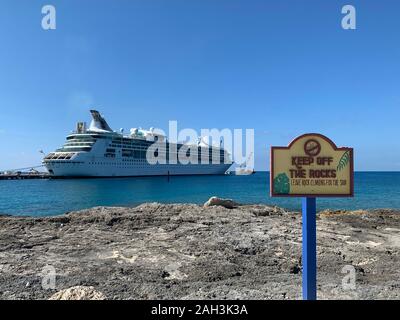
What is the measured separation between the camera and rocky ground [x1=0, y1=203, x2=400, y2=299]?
5027 millimetres

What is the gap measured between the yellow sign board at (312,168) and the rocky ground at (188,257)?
5.70 ft

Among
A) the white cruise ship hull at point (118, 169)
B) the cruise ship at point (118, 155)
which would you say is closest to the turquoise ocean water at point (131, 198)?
the white cruise ship hull at point (118, 169)

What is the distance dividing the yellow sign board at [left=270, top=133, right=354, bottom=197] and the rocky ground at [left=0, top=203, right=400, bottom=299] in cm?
174

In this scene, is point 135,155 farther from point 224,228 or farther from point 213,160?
point 224,228

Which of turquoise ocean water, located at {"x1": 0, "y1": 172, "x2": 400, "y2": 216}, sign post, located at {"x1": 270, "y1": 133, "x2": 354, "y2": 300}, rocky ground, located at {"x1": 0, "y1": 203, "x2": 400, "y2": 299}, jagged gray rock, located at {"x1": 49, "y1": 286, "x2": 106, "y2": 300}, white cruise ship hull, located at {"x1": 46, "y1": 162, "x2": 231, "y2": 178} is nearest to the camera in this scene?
jagged gray rock, located at {"x1": 49, "y1": 286, "x2": 106, "y2": 300}

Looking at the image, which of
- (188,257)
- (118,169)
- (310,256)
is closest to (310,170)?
(310,256)

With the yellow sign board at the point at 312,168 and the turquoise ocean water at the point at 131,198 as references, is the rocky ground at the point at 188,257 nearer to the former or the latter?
the yellow sign board at the point at 312,168

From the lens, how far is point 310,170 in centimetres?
436

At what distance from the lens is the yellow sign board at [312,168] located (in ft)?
14.3

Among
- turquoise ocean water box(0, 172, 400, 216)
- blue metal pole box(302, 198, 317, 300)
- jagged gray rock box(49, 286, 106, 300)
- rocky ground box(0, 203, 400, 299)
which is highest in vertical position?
blue metal pole box(302, 198, 317, 300)

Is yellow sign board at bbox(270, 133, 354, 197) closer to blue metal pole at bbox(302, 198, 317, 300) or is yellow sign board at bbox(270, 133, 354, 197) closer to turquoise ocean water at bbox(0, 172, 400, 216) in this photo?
blue metal pole at bbox(302, 198, 317, 300)

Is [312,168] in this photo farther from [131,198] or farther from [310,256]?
[131,198]

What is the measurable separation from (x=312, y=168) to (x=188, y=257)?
4.04 metres

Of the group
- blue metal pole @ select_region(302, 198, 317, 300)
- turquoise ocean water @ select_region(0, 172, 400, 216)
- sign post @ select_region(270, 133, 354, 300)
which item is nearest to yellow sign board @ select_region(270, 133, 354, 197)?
sign post @ select_region(270, 133, 354, 300)
